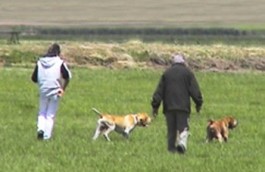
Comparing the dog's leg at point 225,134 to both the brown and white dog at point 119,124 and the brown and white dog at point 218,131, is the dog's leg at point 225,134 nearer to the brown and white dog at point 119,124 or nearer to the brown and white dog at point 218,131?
the brown and white dog at point 218,131

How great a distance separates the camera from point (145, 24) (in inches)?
3442

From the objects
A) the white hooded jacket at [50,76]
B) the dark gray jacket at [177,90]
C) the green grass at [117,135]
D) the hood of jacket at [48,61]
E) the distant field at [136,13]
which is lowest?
the distant field at [136,13]

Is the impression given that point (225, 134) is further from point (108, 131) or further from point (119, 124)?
point (108, 131)

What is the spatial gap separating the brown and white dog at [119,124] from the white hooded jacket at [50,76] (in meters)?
1.11

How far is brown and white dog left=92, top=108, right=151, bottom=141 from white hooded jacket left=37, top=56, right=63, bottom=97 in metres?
1.11

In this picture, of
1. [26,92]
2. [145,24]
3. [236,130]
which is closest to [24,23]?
[145,24]

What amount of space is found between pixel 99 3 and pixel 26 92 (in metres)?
76.3

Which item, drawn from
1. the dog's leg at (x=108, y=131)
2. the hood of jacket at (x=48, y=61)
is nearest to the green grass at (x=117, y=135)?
the dog's leg at (x=108, y=131)

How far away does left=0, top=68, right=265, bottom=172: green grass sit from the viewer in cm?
1562

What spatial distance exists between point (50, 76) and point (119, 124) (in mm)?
1670

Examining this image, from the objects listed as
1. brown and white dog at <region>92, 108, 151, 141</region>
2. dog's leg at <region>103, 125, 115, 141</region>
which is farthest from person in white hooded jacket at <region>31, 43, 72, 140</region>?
dog's leg at <region>103, 125, 115, 141</region>

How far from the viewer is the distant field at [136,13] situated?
89.4 metres

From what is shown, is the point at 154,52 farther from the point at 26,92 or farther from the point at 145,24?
the point at 145,24

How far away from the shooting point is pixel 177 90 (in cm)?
1667
